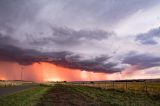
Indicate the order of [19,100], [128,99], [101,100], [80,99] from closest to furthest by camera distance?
[19,100] < [101,100] < [128,99] < [80,99]

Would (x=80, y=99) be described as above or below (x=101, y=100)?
below

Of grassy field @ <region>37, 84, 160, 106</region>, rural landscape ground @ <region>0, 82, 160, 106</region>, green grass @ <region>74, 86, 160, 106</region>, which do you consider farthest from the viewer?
green grass @ <region>74, 86, 160, 106</region>

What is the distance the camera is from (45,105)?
903 inches

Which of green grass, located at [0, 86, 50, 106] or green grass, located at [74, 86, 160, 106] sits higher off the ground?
green grass, located at [0, 86, 50, 106]

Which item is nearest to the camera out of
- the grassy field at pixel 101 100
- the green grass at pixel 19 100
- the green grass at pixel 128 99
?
the green grass at pixel 19 100

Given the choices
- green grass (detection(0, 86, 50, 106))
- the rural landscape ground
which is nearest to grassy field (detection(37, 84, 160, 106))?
the rural landscape ground

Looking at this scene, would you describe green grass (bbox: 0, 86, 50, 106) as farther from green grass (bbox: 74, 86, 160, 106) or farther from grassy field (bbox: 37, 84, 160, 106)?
green grass (bbox: 74, 86, 160, 106)

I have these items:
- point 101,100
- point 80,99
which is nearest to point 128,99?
point 101,100

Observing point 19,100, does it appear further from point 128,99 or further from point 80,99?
point 128,99

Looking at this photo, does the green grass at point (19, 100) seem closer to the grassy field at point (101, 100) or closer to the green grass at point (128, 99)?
the grassy field at point (101, 100)

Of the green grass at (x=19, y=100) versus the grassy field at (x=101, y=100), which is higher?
the green grass at (x=19, y=100)

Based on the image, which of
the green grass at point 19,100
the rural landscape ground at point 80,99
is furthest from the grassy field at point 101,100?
the green grass at point 19,100

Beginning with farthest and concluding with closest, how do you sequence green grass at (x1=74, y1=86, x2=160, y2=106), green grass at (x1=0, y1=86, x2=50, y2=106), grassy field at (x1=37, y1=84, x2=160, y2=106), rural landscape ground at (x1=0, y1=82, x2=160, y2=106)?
green grass at (x1=74, y1=86, x2=160, y2=106) < grassy field at (x1=37, y1=84, x2=160, y2=106) < rural landscape ground at (x1=0, y1=82, x2=160, y2=106) < green grass at (x1=0, y1=86, x2=50, y2=106)

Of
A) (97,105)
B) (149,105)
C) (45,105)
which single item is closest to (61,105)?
(45,105)
